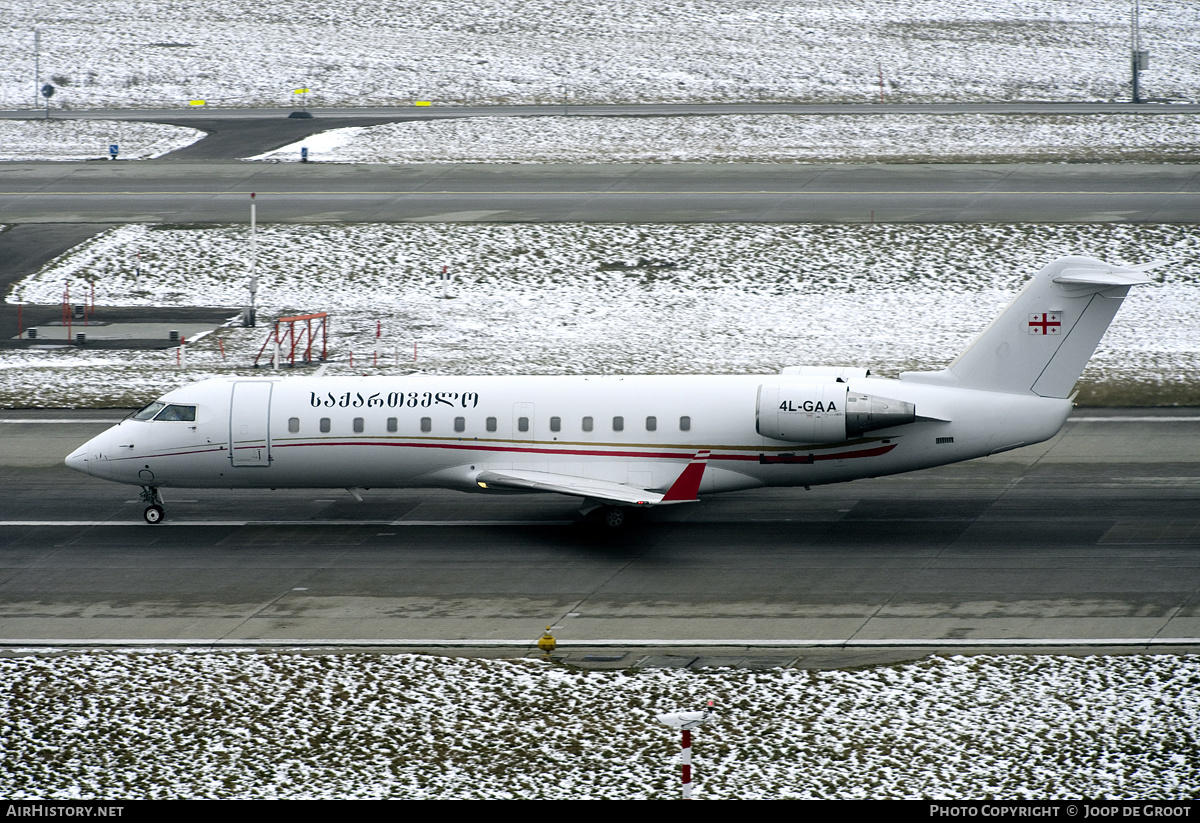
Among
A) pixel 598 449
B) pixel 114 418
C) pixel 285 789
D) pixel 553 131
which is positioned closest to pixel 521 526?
pixel 598 449

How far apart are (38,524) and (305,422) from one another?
6252 mm

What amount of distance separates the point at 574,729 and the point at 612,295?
29427 millimetres

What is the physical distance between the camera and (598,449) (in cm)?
2786

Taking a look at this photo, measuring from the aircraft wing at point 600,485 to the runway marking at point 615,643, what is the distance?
4619 mm

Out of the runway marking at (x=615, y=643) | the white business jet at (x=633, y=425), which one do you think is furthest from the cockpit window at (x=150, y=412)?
the runway marking at (x=615, y=643)

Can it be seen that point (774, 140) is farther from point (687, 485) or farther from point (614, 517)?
point (687, 485)

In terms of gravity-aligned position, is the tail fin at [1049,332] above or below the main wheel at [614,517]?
above

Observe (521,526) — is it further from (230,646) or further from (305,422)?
(230,646)

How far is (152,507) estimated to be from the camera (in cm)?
2958

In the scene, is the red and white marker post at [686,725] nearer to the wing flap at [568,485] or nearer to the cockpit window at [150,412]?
the wing flap at [568,485]

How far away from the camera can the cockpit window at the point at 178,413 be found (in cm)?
2884

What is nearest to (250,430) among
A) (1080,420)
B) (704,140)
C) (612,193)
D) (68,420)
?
(68,420)

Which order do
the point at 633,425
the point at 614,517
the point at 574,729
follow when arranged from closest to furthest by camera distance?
the point at 574,729, the point at 633,425, the point at 614,517

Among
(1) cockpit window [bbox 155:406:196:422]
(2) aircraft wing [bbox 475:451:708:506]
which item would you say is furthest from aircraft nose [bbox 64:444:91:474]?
(2) aircraft wing [bbox 475:451:708:506]
